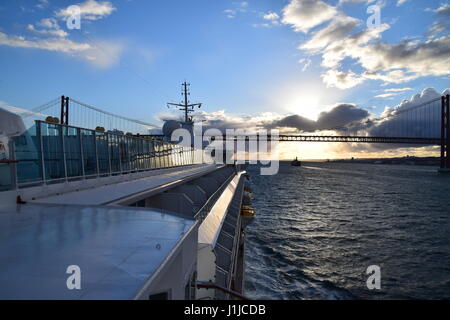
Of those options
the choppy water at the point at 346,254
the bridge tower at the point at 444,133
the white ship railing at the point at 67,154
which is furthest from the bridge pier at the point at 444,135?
the white ship railing at the point at 67,154

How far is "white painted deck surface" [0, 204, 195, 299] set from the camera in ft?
7.57

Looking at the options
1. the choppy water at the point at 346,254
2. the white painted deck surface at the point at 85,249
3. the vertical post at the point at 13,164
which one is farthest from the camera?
the choppy water at the point at 346,254

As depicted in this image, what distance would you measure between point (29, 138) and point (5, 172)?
1133 mm

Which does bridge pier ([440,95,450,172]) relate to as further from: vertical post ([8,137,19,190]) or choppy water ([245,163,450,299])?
vertical post ([8,137,19,190])

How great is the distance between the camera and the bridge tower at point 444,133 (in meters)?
81.7

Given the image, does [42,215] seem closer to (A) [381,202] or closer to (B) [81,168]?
(B) [81,168]

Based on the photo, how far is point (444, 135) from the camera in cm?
8294

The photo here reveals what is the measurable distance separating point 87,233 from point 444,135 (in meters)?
104

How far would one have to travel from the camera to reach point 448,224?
74.0ft

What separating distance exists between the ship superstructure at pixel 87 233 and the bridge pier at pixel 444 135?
95872mm

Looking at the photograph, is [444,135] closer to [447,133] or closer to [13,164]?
[447,133]

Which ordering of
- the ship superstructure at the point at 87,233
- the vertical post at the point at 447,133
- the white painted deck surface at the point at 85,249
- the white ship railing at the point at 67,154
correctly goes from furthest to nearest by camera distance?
the vertical post at the point at 447,133
the white ship railing at the point at 67,154
the ship superstructure at the point at 87,233
the white painted deck surface at the point at 85,249

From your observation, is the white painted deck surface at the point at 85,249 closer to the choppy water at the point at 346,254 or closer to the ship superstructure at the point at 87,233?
the ship superstructure at the point at 87,233
